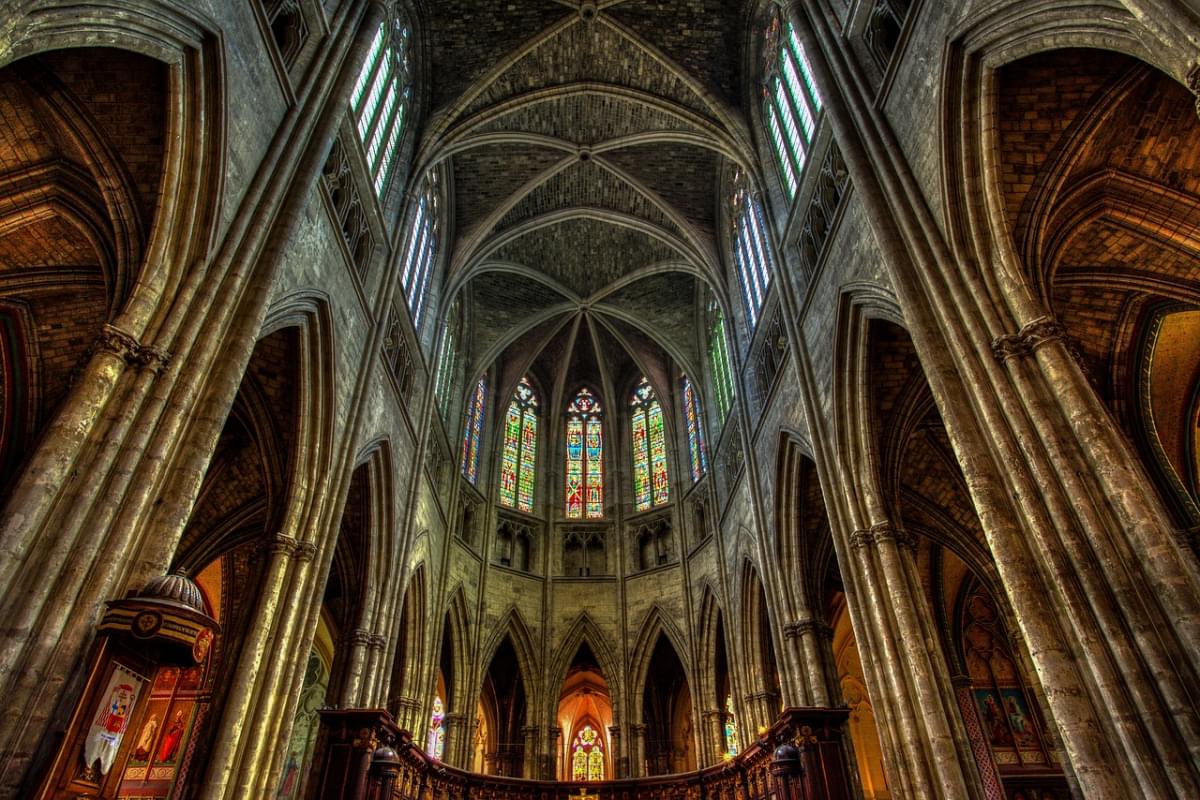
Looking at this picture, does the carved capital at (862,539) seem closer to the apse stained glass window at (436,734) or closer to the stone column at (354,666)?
the stone column at (354,666)

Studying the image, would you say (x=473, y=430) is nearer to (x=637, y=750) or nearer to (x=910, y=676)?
(x=637, y=750)

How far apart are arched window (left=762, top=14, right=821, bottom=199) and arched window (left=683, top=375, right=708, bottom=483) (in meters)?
9.23

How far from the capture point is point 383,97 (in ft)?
51.1

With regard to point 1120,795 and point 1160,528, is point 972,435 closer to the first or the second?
point 1160,528

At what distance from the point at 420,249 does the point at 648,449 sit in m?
10.8

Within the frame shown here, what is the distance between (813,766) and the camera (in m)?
11.3

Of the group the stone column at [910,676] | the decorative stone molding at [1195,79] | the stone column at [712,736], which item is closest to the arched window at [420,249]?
the stone column at [910,676]

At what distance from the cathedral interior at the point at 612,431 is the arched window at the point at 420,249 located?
16cm

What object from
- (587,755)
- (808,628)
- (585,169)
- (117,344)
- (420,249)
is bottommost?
(117,344)

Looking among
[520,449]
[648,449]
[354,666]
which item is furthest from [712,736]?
[520,449]

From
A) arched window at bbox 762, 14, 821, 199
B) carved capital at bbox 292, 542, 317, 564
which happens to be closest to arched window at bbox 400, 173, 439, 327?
carved capital at bbox 292, 542, 317, 564

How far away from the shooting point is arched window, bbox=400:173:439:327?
17297 mm

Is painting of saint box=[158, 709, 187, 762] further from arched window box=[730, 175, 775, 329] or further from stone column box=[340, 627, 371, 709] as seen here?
arched window box=[730, 175, 775, 329]

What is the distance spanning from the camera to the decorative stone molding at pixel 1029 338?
723cm
